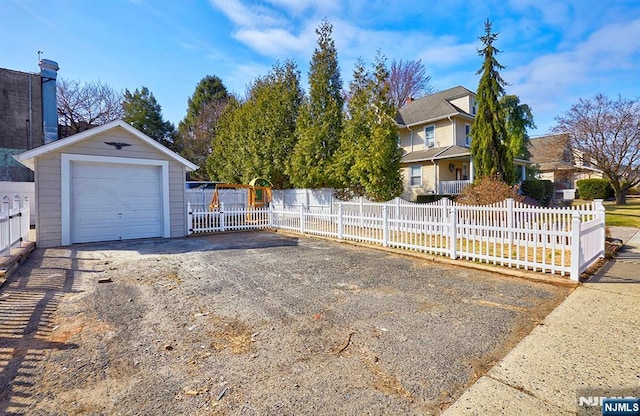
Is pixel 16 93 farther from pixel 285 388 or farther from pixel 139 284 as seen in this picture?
pixel 285 388

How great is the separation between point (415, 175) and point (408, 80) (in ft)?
54.4

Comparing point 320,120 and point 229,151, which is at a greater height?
point 320,120

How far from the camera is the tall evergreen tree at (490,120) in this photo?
1620 centimetres

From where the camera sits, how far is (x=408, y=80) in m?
34.2

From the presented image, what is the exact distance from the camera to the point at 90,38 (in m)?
11.5

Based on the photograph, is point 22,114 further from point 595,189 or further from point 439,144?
point 595,189

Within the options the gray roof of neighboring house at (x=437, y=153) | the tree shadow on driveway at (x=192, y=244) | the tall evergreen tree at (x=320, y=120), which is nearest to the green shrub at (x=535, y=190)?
the gray roof of neighboring house at (x=437, y=153)

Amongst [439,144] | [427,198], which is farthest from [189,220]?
[439,144]

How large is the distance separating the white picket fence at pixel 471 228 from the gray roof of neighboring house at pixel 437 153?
34.5ft

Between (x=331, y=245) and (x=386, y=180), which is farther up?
(x=386, y=180)

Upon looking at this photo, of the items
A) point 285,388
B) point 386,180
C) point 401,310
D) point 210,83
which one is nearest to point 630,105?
point 386,180

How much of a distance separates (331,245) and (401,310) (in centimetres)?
556

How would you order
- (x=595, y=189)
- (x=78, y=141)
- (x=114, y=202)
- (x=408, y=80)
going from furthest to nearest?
1. (x=408, y=80)
2. (x=595, y=189)
3. (x=114, y=202)
4. (x=78, y=141)

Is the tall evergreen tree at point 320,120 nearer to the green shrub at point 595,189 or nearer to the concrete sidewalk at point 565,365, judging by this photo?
the concrete sidewalk at point 565,365
